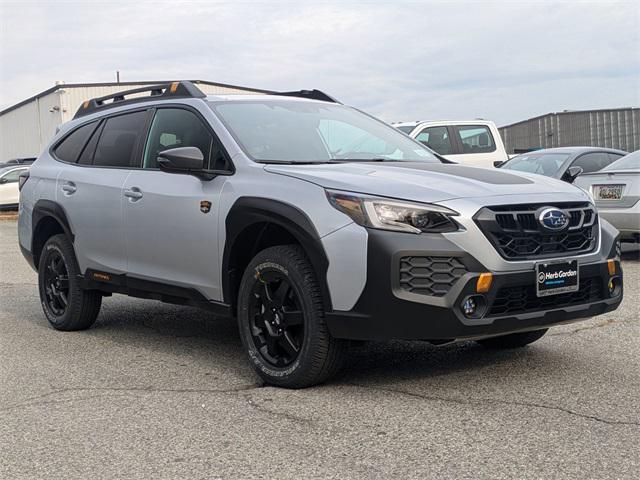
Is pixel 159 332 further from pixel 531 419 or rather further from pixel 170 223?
pixel 531 419

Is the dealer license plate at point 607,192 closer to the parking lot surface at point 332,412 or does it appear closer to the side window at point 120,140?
the parking lot surface at point 332,412

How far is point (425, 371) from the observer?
5.26 meters

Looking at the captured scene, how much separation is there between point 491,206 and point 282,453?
5.41 feet

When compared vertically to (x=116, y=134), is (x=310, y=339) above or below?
below

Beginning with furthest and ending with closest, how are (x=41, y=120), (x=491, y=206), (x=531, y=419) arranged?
(x=41, y=120)
(x=491, y=206)
(x=531, y=419)

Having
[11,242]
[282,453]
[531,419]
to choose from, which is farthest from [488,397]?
[11,242]

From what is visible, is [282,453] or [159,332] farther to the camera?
[159,332]

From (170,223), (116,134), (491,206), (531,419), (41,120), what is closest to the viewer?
(531,419)

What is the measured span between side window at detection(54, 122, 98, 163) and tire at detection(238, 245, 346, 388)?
8.84ft

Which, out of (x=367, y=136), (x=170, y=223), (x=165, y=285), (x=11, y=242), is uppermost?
(x=367, y=136)

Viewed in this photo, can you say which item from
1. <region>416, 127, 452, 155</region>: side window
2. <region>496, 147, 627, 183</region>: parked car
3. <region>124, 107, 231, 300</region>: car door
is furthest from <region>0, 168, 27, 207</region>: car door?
<region>124, 107, 231, 300</region>: car door

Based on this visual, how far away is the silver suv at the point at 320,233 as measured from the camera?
175 inches

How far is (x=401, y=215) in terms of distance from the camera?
4461 millimetres

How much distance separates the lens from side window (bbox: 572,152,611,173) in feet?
44.0
